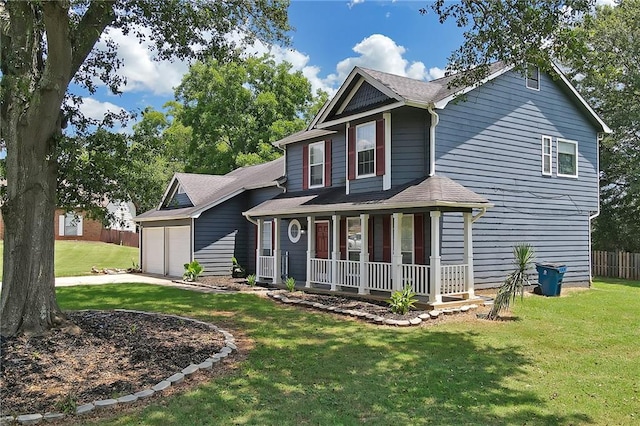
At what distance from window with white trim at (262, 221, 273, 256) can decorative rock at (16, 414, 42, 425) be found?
1504 cm

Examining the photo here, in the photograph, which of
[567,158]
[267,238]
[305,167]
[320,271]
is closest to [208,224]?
[267,238]

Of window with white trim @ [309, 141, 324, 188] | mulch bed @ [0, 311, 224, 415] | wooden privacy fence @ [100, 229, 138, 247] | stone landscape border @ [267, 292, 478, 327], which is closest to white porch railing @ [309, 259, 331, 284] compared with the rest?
stone landscape border @ [267, 292, 478, 327]

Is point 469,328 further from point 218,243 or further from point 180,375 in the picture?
point 218,243

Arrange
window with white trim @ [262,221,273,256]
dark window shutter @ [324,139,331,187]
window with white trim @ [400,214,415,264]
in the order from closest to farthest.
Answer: window with white trim @ [400,214,415,264], dark window shutter @ [324,139,331,187], window with white trim @ [262,221,273,256]

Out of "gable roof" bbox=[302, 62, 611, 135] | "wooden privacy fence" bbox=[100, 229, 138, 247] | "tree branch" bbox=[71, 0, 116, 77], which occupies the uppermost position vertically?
"gable roof" bbox=[302, 62, 611, 135]

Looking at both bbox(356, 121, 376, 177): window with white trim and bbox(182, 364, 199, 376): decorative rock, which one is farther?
bbox(356, 121, 376, 177): window with white trim

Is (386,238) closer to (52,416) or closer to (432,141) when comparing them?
(432,141)

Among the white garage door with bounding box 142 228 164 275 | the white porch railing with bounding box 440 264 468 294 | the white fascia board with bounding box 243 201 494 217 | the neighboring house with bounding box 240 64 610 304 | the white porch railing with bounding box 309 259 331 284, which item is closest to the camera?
the white fascia board with bounding box 243 201 494 217

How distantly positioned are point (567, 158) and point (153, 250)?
18700 millimetres

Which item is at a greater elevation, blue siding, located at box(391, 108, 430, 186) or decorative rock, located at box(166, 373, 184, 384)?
blue siding, located at box(391, 108, 430, 186)

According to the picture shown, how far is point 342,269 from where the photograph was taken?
14.6 m

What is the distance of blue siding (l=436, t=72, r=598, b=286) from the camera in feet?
46.4

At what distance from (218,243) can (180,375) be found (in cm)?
1450

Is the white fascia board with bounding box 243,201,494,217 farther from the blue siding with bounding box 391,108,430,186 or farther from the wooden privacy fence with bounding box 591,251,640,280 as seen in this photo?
the wooden privacy fence with bounding box 591,251,640,280
